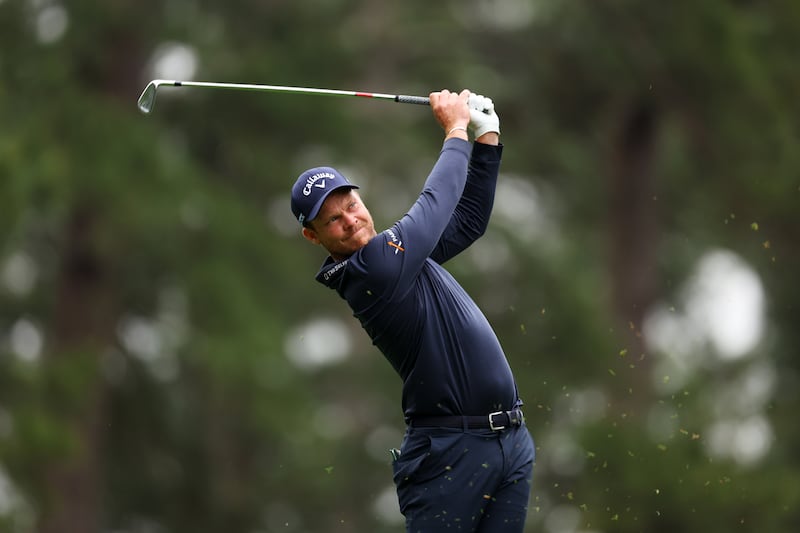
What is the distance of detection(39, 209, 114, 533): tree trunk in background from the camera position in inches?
728

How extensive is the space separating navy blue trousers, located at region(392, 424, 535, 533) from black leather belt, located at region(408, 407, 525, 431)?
0.07ft

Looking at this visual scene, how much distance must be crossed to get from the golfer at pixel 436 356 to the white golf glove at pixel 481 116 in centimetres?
28

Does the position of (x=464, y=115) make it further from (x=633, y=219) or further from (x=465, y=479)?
(x=633, y=219)

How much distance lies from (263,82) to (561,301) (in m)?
6.39

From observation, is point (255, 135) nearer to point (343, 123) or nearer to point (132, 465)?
point (343, 123)

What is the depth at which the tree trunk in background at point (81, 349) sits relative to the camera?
18.5 meters

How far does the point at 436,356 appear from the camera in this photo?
6.01 m

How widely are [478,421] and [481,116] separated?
1.29m

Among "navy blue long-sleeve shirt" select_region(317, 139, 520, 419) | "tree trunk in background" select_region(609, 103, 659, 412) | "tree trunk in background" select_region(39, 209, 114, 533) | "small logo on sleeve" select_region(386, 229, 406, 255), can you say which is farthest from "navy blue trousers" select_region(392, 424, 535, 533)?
"tree trunk in background" select_region(609, 103, 659, 412)

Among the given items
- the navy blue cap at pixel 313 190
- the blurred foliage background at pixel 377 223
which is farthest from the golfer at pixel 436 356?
the blurred foliage background at pixel 377 223

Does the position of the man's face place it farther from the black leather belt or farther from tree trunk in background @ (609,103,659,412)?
tree trunk in background @ (609,103,659,412)

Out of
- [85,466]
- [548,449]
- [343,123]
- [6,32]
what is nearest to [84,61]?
[6,32]

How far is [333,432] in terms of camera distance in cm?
2605

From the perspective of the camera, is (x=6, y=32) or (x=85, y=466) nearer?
(x=6, y=32)
